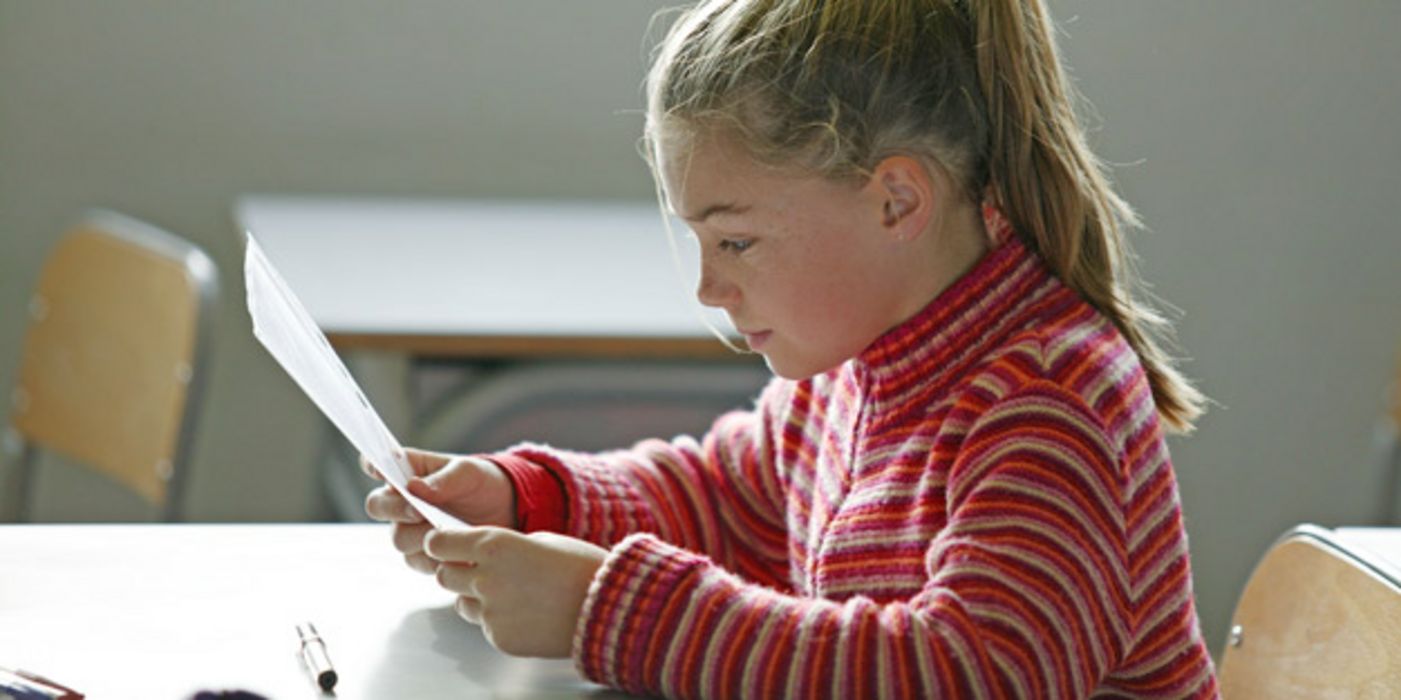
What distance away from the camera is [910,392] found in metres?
1.20

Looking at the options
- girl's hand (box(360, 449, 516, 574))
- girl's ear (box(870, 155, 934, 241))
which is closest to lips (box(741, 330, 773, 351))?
girl's ear (box(870, 155, 934, 241))

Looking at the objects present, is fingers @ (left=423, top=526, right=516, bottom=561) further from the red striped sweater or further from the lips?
the lips

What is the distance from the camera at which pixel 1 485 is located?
9.89 feet

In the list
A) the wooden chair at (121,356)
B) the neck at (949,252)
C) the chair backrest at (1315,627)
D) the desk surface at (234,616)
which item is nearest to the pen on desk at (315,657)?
the desk surface at (234,616)

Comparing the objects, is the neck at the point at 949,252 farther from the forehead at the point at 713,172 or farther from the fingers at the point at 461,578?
the fingers at the point at 461,578

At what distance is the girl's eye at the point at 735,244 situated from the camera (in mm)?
1181

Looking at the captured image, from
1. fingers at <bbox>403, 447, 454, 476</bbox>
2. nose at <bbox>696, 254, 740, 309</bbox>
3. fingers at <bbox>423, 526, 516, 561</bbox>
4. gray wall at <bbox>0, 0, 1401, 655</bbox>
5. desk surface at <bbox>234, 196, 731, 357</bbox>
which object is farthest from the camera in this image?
gray wall at <bbox>0, 0, 1401, 655</bbox>

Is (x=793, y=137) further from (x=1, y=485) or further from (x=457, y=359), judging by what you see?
(x=1, y=485)

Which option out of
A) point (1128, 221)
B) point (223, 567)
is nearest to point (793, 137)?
point (1128, 221)

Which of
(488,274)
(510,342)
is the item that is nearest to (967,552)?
(510,342)

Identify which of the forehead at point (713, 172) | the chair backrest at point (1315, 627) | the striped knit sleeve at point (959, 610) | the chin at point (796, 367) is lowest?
the chair backrest at point (1315, 627)

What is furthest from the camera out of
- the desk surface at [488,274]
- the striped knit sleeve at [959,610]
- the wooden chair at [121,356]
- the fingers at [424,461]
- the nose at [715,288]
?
the desk surface at [488,274]

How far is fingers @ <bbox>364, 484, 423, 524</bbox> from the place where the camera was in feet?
4.08

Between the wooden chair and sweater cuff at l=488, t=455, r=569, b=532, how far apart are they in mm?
703
